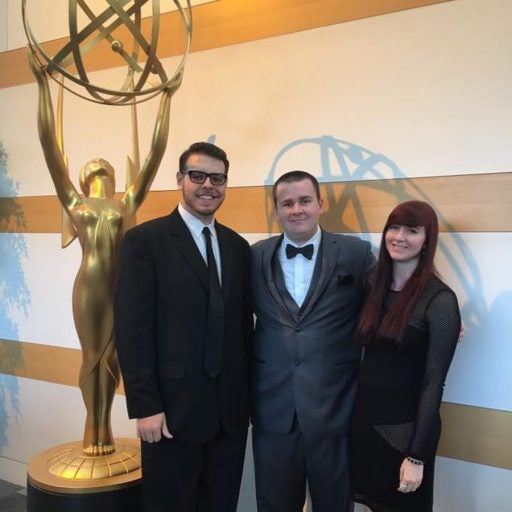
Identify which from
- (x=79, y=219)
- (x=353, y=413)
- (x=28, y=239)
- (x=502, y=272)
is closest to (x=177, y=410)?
(x=353, y=413)

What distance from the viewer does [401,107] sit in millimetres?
2244

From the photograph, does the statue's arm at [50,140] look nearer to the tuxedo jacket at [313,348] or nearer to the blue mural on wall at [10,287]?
the tuxedo jacket at [313,348]

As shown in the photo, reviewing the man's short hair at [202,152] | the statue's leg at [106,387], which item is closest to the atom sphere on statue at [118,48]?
the man's short hair at [202,152]

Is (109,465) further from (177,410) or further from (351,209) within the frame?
(351,209)

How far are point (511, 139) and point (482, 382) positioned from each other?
0.96 m

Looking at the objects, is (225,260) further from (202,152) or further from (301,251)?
(202,152)

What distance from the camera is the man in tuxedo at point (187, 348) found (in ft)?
5.79

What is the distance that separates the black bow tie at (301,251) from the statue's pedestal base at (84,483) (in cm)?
112

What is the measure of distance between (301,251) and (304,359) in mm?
394

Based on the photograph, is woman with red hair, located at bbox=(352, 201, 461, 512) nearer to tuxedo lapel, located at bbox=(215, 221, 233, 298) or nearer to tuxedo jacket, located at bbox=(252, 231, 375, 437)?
tuxedo jacket, located at bbox=(252, 231, 375, 437)

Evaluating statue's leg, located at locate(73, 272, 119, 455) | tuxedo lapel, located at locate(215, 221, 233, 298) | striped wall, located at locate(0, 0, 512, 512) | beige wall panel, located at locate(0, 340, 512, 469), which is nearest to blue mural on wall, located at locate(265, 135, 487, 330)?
striped wall, located at locate(0, 0, 512, 512)

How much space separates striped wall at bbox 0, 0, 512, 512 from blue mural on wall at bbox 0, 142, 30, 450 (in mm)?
434

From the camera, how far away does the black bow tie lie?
196 cm

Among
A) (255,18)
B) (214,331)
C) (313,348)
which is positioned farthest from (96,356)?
(255,18)
